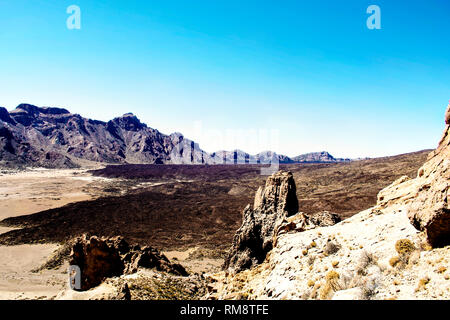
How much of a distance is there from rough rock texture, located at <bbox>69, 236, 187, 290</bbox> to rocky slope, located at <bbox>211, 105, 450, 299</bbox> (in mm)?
6434

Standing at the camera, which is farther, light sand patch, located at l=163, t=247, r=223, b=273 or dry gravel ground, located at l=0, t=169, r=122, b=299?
light sand patch, located at l=163, t=247, r=223, b=273

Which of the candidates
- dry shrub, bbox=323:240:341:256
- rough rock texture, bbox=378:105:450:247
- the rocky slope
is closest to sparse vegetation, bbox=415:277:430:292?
the rocky slope

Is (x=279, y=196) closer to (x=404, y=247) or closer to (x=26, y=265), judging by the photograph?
(x=404, y=247)

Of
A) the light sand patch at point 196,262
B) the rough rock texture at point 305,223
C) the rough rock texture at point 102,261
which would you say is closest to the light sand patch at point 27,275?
the rough rock texture at point 102,261

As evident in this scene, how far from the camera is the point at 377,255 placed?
7.84m

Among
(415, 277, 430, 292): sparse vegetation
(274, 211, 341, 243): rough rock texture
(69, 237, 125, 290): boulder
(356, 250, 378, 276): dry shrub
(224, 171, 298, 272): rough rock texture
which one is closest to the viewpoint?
(415, 277, 430, 292): sparse vegetation

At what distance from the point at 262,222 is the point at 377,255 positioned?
38.8 feet

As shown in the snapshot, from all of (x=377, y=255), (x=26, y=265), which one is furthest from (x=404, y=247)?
(x=26, y=265)

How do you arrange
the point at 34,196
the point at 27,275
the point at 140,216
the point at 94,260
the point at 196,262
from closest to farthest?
the point at 94,260 → the point at 27,275 → the point at 196,262 → the point at 140,216 → the point at 34,196

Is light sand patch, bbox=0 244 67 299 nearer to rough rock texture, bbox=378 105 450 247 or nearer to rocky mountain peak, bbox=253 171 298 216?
rocky mountain peak, bbox=253 171 298 216

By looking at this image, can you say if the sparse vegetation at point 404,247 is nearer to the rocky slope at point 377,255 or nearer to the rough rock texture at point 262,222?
the rocky slope at point 377,255

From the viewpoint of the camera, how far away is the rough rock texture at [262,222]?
18.0 m

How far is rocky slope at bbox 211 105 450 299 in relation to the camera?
20.0 ft
